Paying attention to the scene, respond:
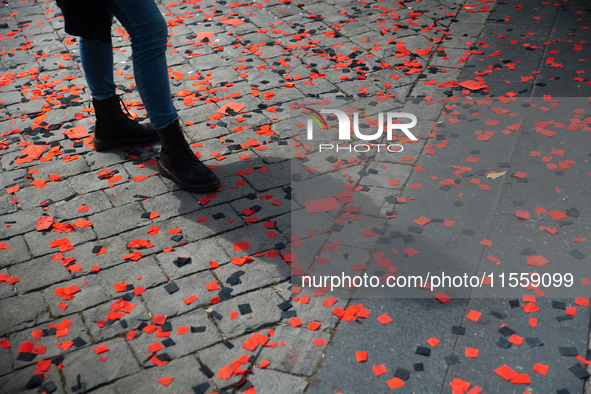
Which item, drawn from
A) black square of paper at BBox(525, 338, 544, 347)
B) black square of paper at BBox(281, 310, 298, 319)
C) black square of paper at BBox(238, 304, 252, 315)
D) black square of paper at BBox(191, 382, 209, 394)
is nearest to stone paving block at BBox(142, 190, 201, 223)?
black square of paper at BBox(238, 304, 252, 315)

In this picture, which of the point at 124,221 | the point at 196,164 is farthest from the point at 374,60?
the point at 124,221

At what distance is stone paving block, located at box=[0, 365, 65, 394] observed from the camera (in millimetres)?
2350

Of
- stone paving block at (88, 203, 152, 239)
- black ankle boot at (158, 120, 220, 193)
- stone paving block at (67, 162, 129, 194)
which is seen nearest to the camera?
stone paving block at (88, 203, 152, 239)

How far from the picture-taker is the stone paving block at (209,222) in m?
3.24

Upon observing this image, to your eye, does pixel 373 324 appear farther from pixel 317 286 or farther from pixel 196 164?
pixel 196 164

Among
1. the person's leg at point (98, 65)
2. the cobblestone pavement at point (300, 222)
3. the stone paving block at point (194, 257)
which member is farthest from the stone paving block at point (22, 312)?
the person's leg at point (98, 65)

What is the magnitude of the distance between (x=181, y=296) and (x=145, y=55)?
155cm

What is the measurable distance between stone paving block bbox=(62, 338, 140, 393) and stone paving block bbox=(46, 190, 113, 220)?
1189mm

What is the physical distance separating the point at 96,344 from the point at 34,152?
218 cm

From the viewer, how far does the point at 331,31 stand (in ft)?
19.2

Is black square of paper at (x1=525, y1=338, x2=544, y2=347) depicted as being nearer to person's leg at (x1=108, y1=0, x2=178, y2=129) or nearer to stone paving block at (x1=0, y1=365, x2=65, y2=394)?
stone paving block at (x1=0, y1=365, x2=65, y2=394)

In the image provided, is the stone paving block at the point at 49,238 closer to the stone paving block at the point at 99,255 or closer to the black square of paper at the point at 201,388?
the stone paving block at the point at 99,255

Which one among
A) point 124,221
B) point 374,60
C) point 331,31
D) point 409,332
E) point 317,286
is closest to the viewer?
point 409,332

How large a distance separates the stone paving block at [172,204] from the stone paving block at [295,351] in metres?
1.21
